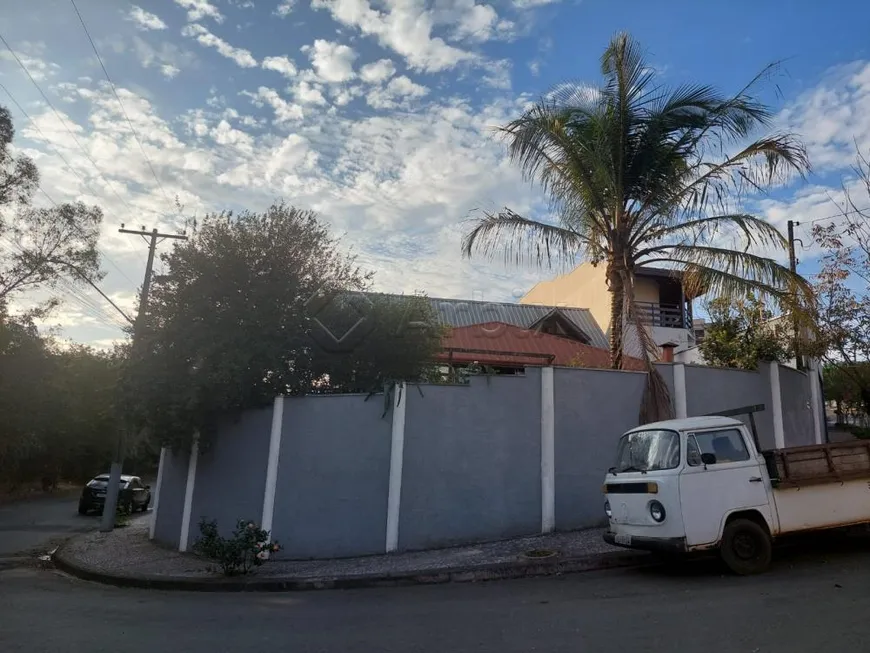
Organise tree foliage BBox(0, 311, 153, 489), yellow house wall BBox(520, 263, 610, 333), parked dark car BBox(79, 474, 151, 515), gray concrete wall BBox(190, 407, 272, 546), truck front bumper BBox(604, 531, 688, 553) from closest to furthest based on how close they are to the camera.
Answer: truck front bumper BBox(604, 531, 688, 553), gray concrete wall BBox(190, 407, 272, 546), tree foliage BBox(0, 311, 153, 489), parked dark car BBox(79, 474, 151, 515), yellow house wall BBox(520, 263, 610, 333)

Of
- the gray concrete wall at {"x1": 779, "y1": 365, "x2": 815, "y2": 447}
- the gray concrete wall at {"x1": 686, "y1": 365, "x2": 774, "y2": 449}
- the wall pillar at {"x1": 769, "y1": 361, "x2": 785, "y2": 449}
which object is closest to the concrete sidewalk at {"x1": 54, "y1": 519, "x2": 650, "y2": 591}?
the gray concrete wall at {"x1": 686, "y1": 365, "x2": 774, "y2": 449}

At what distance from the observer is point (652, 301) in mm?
26734

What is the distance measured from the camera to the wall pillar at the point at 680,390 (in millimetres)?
11461

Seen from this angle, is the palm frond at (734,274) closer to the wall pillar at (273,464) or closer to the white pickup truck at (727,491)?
the white pickup truck at (727,491)

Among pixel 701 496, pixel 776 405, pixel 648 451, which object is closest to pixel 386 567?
pixel 648 451

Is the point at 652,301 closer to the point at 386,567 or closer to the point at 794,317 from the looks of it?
the point at 794,317

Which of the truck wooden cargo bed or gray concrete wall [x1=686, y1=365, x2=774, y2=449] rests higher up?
gray concrete wall [x1=686, y1=365, x2=774, y2=449]

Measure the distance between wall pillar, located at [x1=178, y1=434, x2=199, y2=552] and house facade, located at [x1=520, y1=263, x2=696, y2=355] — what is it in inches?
637

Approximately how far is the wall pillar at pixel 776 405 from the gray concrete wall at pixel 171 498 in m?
11.9

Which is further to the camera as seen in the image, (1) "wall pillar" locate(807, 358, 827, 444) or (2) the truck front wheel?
(1) "wall pillar" locate(807, 358, 827, 444)

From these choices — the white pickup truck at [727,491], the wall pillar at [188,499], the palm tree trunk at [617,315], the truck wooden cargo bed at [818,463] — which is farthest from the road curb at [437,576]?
the palm tree trunk at [617,315]

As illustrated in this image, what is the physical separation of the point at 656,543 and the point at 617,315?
17.4ft

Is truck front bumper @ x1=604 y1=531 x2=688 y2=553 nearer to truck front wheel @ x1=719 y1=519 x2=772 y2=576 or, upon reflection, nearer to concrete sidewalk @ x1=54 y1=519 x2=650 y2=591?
truck front wheel @ x1=719 y1=519 x2=772 y2=576

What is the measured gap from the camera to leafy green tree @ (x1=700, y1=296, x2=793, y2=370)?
1406 centimetres
